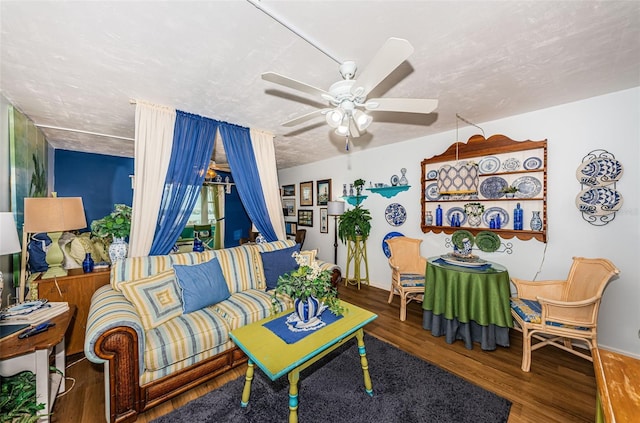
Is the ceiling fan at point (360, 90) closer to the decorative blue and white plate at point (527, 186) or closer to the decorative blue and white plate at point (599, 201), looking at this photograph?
the decorative blue and white plate at point (527, 186)

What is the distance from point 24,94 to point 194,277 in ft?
7.91

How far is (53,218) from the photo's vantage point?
2.08 metres

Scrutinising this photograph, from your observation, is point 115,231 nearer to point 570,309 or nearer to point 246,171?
point 246,171

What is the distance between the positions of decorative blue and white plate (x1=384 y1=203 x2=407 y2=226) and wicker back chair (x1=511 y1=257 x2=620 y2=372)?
1857mm

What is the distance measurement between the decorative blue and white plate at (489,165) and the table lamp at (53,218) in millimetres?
4572

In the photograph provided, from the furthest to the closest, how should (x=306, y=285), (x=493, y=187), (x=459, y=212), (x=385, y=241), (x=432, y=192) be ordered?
(x=385, y=241)
(x=432, y=192)
(x=459, y=212)
(x=493, y=187)
(x=306, y=285)

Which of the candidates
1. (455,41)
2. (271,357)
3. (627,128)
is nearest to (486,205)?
(627,128)

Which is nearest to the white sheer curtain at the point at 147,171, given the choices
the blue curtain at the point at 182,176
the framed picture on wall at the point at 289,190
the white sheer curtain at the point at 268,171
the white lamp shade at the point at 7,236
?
the blue curtain at the point at 182,176

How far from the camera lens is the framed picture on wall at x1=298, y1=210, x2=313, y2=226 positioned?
5758 millimetres

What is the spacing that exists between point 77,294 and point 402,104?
136 inches

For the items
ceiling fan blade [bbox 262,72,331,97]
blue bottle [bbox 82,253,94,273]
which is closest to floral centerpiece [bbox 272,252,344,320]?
ceiling fan blade [bbox 262,72,331,97]

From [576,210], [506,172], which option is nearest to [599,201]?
[576,210]

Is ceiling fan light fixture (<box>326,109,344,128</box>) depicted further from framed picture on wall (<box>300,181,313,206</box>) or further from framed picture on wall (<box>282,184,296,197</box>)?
framed picture on wall (<box>282,184,296,197</box>)

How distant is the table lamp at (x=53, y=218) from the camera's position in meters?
2.01
